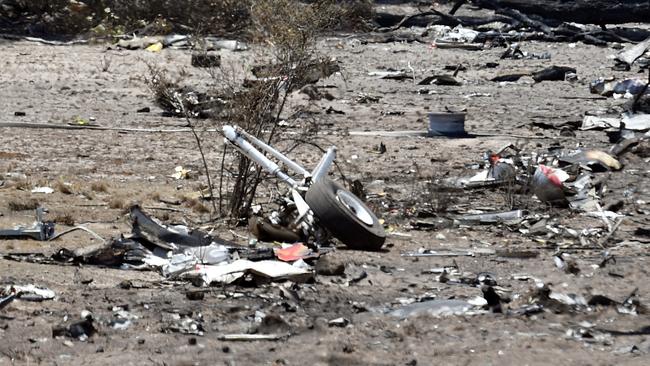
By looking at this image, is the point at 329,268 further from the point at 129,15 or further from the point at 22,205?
the point at 129,15

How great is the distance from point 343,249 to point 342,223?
198mm

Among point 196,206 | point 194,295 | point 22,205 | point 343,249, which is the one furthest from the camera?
point 196,206

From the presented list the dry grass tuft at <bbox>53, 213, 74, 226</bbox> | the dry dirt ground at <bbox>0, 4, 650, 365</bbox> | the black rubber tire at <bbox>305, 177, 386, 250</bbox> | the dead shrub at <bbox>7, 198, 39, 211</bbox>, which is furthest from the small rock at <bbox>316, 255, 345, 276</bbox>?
the dead shrub at <bbox>7, 198, 39, 211</bbox>

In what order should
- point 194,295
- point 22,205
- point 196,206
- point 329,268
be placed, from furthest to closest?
point 196,206 → point 22,205 → point 329,268 → point 194,295

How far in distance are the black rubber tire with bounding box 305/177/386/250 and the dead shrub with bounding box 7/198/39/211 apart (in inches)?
86.1

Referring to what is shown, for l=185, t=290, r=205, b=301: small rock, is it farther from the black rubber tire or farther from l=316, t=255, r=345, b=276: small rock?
the black rubber tire

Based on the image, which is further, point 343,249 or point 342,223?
point 343,249

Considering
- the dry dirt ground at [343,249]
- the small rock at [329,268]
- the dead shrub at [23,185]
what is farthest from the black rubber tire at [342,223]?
the dead shrub at [23,185]

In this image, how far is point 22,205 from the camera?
27.2ft

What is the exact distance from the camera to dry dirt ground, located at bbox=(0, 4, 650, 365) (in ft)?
16.7

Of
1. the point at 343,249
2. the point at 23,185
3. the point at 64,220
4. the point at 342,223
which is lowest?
the point at 23,185

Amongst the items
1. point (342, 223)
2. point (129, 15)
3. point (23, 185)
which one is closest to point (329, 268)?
point (342, 223)

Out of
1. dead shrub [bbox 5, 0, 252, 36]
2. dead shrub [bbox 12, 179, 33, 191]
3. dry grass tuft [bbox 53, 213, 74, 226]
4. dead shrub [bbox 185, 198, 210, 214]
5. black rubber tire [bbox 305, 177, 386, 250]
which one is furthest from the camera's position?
dead shrub [bbox 5, 0, 252, 36]

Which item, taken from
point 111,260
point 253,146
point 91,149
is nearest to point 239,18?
point 91,149
